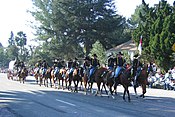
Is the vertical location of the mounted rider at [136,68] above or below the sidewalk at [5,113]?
→ above

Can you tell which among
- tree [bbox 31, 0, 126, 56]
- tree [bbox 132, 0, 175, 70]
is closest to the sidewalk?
tree [bbox 132, 0, 175, 70]

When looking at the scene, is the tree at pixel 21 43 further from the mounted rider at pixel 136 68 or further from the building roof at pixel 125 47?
the mounted rider at pixel 136 68

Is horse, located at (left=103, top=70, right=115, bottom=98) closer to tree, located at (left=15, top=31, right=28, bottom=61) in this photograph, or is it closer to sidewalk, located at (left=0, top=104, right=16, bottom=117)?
sidewalk, located at (left=0, top=104, right=16, bottom=117)

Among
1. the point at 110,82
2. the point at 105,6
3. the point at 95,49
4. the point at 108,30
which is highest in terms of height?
the point at 105,6

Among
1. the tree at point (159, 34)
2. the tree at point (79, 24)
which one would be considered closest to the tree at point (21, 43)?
the tree at point (79, 24)

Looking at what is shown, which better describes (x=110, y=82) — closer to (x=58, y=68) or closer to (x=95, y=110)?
(x=95, y=110)

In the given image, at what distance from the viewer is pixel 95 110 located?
605 inches

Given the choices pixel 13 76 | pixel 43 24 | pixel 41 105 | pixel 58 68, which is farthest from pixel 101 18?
pixel 41 105

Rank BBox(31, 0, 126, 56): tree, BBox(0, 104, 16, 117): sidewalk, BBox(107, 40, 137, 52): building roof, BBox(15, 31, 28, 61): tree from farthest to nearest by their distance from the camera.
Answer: BBox(15, 31, 28, 61): tree → BBox(107, 40, 137, 52): building roof → BBox(31, 0, 126, 56): tree → BBox(0, 104, 16, 117): sidewalk

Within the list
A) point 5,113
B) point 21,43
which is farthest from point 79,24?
point 21,43

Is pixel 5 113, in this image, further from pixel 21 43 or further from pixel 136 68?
pixel 21 43

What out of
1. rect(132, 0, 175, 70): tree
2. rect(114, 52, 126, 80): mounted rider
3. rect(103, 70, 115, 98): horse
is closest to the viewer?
rect(114, 52, 126, 80): mounted rider

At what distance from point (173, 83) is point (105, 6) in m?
43.2

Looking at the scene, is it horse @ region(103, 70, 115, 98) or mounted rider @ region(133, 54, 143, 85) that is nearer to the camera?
mounted rider @ region(133, 54, 143, 85)
